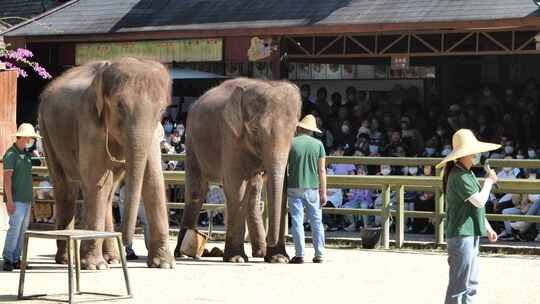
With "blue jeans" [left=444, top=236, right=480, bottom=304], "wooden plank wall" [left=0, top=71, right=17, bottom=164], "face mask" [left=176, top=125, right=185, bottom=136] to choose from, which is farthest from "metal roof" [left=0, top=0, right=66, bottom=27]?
"blue jeans" [left=444, top=236, right=480, bottom=304]

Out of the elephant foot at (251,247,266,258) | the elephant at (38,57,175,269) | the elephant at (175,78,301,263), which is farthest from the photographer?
Result: the elephant foot at (251,247,266,258)

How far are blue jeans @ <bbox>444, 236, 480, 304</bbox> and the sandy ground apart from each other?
1.70m

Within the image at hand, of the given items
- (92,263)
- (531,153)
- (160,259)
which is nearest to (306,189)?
(160,259)

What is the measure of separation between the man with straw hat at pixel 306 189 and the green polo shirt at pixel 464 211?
→ 5488 millimetres

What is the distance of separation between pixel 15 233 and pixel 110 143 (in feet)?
4.94

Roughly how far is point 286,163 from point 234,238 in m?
1.15

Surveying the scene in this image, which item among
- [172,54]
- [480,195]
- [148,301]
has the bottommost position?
[148,301]

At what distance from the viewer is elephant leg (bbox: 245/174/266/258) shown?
16728 mm

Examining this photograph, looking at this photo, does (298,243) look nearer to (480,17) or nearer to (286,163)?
(286,163)

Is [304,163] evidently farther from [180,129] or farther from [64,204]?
[180,129]

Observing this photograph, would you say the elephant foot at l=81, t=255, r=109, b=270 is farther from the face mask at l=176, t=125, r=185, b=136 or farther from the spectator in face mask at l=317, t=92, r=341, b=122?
the spectator in face mask at l=317, t=92, r=341, b=122

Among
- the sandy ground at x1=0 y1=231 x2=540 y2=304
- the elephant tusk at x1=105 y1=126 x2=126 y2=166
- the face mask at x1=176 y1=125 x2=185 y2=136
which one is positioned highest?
the face mask at x1=176 y1=125 x2=185 y2=136

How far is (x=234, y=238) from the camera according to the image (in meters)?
16.6

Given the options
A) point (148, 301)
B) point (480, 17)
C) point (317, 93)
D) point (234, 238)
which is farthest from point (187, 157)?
point (317, 93)
